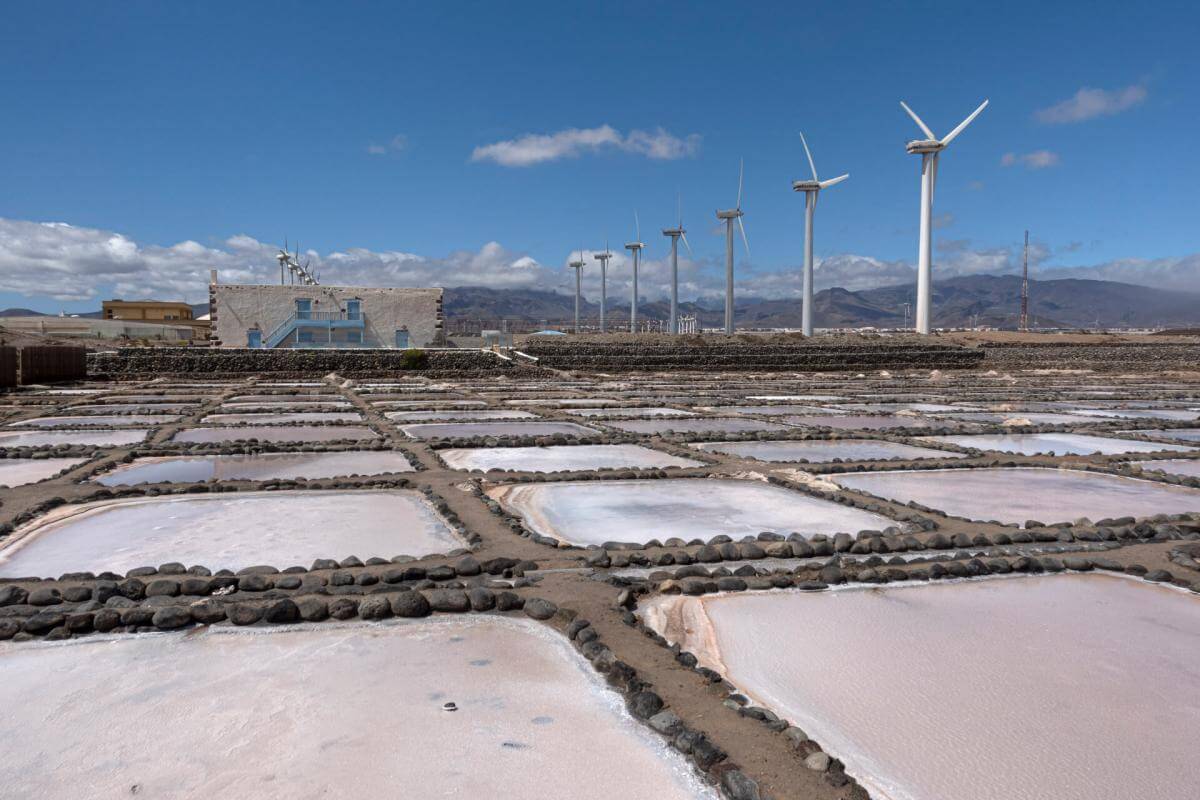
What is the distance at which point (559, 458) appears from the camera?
471 inches

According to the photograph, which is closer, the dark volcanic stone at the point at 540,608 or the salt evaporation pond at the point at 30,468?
the dark volcanic stone at the point at 540,608

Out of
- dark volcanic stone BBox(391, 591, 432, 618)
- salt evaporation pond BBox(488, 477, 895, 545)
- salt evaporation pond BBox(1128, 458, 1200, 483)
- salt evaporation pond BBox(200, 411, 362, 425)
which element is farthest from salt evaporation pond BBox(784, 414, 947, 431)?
dark volcanic stone BBox(391, 591, 432, 618)

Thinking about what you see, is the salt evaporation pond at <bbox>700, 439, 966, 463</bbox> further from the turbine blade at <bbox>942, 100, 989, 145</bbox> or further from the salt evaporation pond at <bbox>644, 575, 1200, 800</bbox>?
the turbine blade at <bbox>942, 100, 989, 145</bbox>

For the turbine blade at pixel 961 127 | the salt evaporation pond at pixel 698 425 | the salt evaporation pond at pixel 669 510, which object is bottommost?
the salt evaporation pond at pixel 669 510

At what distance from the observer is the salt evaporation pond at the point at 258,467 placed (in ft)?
33.5

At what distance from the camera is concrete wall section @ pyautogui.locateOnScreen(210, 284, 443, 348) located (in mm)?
47125

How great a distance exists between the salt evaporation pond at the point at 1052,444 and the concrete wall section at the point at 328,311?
3878 centimetres

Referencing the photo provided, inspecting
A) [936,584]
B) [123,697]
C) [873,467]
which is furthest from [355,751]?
[873,467]

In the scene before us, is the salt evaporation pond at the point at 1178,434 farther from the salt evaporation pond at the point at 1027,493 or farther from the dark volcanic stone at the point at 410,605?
the dark volcanic stone at the point at 410,605

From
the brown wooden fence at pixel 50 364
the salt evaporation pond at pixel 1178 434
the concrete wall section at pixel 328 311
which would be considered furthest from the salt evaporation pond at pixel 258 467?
the concrete wall section at pixel 328 311

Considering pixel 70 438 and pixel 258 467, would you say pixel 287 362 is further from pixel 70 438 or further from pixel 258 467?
pixel 258 467

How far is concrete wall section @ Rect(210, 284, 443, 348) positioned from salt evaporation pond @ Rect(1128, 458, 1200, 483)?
41701 millimetres

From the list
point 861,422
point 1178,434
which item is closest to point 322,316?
point 861,422

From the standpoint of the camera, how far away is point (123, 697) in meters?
4.09
